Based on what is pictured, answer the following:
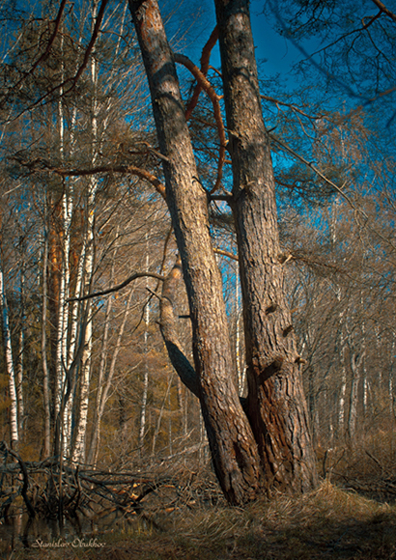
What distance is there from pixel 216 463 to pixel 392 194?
5670 millimetres

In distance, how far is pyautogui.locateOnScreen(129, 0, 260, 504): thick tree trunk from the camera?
9.32 feet

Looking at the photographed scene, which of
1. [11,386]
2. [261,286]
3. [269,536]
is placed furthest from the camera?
[11,386]

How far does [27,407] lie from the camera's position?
10.1 metres

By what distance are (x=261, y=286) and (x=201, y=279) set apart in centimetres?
51

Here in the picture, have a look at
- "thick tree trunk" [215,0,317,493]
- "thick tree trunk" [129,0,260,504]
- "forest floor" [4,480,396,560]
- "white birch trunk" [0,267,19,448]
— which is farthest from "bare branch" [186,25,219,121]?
"white birch trunk" [0,267,19,448]

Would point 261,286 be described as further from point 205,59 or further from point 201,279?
point 205,59

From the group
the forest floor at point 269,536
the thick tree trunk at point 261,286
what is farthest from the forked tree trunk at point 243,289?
the forest floor at point 269,536

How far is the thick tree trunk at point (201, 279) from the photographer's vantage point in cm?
284

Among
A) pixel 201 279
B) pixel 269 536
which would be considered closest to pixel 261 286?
pixel 201 279

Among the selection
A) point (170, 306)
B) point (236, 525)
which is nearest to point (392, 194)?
point (170, 306)

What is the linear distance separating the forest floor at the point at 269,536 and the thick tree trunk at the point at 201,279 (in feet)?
0.96

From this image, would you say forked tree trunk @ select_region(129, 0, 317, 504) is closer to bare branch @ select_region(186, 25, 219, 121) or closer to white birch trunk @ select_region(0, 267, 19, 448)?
bare branch @ select_region(186, 25, 219, 121)

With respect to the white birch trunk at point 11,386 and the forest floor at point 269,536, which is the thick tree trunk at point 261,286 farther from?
the white birch trunk at point 11,386

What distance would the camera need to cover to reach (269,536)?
230 cm
